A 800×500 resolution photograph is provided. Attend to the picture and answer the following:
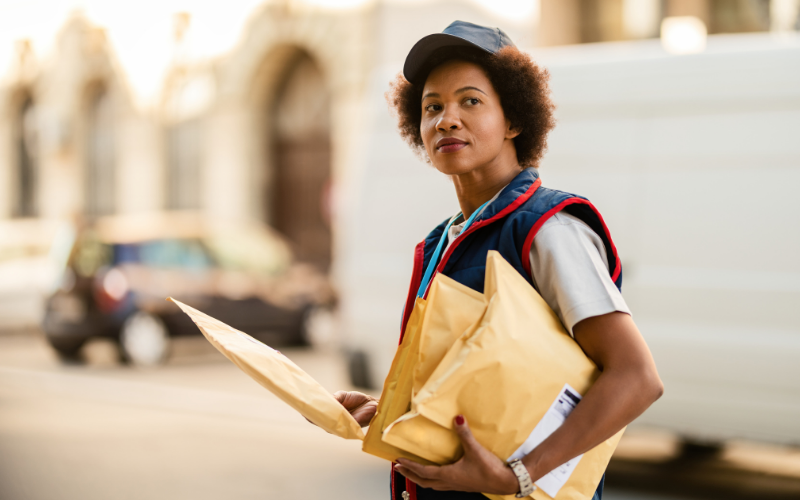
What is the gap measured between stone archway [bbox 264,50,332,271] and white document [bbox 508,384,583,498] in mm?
16758

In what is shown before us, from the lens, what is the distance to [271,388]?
154 centimetres

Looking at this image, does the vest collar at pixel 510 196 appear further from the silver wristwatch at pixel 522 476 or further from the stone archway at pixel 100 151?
the stone archway at pixel 100 151

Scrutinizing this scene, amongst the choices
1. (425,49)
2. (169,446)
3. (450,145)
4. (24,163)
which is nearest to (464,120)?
(450,145)

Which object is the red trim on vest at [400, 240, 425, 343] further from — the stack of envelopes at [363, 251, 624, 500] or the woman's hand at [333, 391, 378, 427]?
the stack of envelopes at [363, 251, 624, 500]

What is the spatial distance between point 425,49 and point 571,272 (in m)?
0.56

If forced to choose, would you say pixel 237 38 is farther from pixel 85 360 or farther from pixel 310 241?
pixel 85 360

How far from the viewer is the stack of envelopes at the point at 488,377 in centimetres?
140

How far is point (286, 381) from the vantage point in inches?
60.5

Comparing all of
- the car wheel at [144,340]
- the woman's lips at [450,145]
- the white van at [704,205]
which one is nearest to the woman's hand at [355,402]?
the woman's lips at [450,145]

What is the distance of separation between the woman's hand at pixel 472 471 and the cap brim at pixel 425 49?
0.72 m

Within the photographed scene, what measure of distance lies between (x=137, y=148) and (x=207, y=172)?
2.44 m

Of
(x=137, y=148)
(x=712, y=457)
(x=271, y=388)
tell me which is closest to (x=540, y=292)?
(x=271, y=388)

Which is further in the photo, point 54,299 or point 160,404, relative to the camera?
point 54,299

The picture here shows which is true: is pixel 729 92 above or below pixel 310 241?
above
